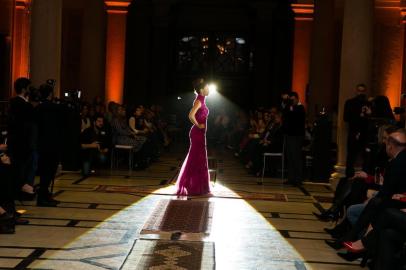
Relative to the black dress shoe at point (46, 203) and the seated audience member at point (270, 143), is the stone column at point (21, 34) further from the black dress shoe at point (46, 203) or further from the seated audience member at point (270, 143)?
the black dress shoe at point (46, 203)

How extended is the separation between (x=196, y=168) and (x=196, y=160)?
0.47 ft

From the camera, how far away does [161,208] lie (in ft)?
35.2

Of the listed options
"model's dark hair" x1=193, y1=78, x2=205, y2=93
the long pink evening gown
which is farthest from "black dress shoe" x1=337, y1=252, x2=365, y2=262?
"model's dark hair" x1=193, y1=78, x2=205, y2=93

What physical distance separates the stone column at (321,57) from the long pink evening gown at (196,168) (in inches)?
311

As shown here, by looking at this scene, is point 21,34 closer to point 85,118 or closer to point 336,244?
point 85,118

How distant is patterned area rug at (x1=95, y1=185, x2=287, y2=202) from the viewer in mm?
12375

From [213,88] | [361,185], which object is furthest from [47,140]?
[213,88]

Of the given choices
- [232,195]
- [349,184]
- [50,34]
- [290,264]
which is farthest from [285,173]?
[290,264]

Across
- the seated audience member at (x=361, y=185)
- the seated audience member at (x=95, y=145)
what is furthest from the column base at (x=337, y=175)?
the seated audience member at (x=361, y=185)

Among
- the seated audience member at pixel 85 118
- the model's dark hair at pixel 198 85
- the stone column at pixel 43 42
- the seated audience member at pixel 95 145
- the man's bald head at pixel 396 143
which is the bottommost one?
the seated audience member at pixel 95 145

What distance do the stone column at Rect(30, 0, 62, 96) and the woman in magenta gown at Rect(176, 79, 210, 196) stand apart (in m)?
2.76

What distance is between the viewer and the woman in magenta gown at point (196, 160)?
484 inches

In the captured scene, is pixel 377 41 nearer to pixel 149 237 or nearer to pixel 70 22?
pixel 70 22

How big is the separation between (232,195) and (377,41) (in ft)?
38.9
